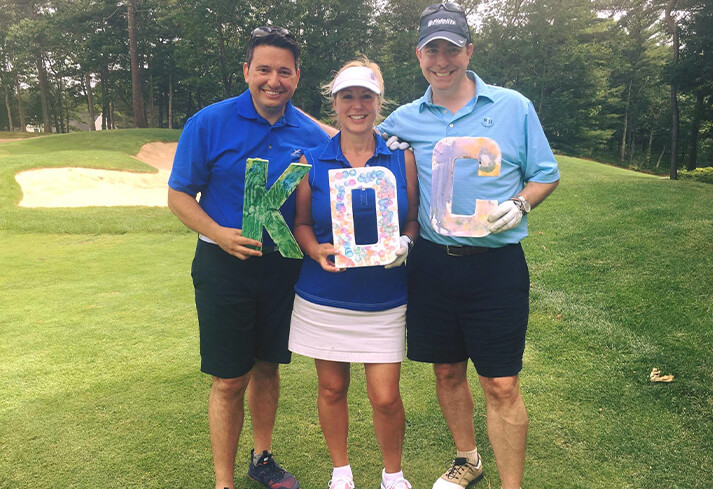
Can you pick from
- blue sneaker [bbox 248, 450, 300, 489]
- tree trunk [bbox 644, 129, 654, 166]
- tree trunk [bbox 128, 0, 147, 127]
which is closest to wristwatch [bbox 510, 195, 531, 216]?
blue sneaker [bbox 248, 450, 300, 489]

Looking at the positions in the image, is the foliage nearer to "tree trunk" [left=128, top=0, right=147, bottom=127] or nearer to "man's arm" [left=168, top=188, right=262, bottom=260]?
"man's arm" [left=168, top=188, right=262, bottom=260]

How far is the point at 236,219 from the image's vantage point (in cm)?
209

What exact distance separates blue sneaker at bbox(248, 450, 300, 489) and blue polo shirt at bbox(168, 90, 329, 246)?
3.75ft

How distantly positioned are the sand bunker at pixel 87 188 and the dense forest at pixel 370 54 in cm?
1172

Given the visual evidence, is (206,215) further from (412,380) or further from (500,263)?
(412,380)

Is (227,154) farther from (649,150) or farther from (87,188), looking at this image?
(649,150)

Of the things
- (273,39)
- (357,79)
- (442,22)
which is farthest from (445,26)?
(273,39)

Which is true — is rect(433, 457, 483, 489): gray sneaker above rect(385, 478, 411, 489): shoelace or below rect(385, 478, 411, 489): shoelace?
below

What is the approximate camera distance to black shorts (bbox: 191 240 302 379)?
215 cm

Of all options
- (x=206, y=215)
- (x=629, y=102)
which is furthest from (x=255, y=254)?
(x=629, y=102)

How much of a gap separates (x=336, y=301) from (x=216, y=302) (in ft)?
1.72

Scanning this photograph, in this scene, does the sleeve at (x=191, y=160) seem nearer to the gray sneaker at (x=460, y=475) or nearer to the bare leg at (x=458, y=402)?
the bare leg at (x=458, y=402)

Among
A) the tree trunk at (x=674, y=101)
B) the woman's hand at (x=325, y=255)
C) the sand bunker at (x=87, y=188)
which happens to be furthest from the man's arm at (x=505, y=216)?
the tree trunk at (x=674, y=101)

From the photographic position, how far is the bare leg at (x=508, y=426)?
213 cm
